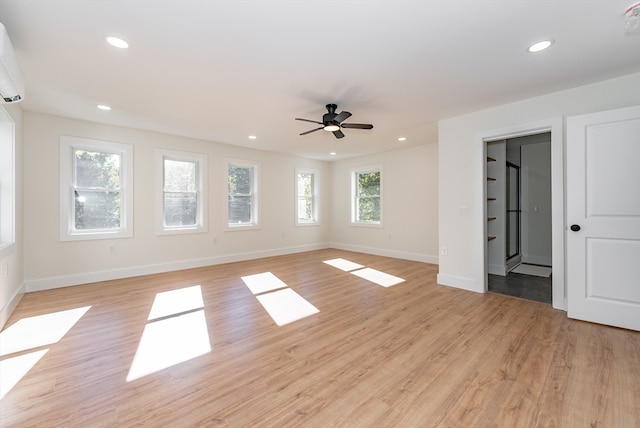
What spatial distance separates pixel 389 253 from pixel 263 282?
345 cm

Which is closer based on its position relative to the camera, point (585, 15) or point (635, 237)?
point (585, 15)

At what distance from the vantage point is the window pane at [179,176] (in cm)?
536

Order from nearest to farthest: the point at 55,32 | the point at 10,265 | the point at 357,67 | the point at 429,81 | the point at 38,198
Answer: the point at 55,32
the point at 357,67
the point at 429,81
the point at 10,265
the point at 38,198

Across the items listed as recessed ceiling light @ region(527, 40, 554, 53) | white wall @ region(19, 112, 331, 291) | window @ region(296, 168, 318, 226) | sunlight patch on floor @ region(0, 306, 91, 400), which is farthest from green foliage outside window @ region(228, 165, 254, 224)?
recessed ceiling light @ region(527, 40, 554, 53)

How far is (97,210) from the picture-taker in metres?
4.68

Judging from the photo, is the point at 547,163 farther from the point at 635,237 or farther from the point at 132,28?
the point at 132,28

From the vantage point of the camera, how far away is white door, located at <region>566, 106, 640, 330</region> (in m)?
2.75

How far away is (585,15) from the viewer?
6.64ft

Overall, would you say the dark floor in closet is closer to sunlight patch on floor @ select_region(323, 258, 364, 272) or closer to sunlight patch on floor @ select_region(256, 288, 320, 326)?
sunlight patch on floor @ select_region(323, 258, 364, 272)

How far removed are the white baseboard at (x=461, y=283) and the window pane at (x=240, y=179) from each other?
14.5ft

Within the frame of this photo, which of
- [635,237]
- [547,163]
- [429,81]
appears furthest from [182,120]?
[547,163]

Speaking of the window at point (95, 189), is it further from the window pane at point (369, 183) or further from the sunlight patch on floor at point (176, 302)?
the window pane at point (369, 183)

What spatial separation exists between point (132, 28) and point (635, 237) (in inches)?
187

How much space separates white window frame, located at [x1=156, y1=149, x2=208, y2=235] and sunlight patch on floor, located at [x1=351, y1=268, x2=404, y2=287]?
10.5 feet
